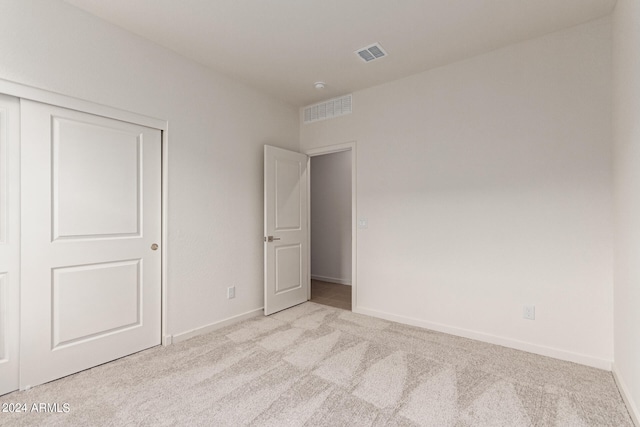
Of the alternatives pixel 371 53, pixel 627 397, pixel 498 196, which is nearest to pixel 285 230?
pixel 371 53

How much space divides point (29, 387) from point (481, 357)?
3323mm

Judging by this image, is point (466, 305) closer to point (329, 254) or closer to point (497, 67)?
point (497, 67)

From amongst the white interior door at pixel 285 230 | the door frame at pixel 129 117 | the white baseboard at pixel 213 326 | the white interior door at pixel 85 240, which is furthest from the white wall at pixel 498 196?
the white interior door at pixel 85 240

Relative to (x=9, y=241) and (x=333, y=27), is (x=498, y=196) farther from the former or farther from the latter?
(x=9, y=241)

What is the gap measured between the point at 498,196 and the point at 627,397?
1.60 metres

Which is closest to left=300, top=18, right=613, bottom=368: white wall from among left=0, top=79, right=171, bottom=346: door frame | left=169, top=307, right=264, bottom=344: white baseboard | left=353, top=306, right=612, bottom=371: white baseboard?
left=353, top=306, right=612, bottom=371: white baseboard

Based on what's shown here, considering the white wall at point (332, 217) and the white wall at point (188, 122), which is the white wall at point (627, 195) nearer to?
the white wall at point (188, 122)

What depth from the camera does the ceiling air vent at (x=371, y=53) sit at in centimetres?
272

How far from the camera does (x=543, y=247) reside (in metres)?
2.56

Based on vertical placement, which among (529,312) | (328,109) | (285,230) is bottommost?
(529,312)

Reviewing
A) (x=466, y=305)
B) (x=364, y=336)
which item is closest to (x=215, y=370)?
(x=364, y=336)

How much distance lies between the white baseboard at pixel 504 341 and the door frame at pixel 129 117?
2201 mm

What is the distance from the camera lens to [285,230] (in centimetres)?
383

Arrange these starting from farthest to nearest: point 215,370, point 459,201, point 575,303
→ point 459,201 < point 575,303 < point 215,370
